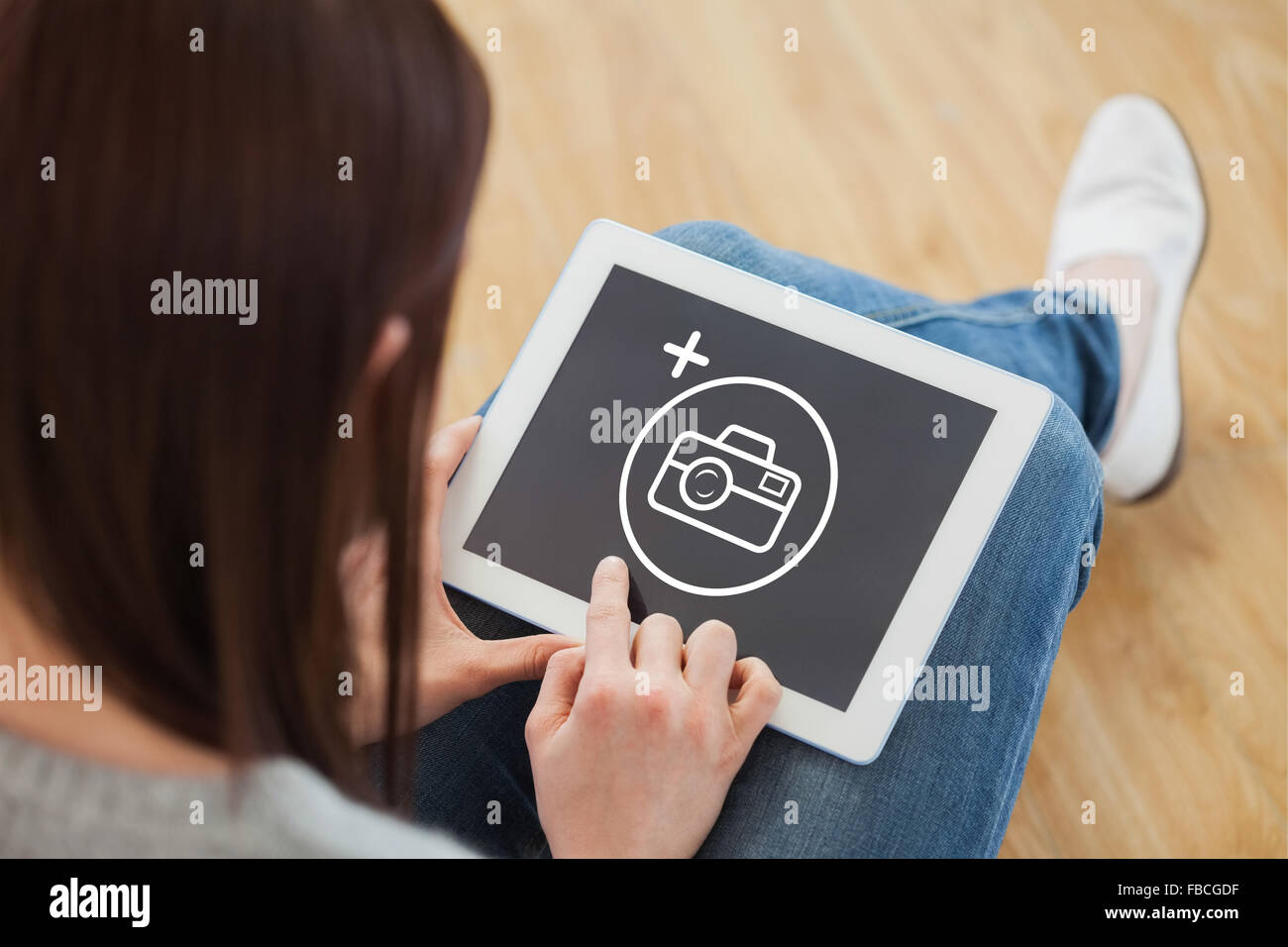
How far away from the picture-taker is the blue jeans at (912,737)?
0.61m

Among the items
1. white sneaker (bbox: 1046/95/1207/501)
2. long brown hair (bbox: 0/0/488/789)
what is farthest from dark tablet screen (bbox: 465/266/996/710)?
white sneaker (bbox: 1046/95/1207/501)

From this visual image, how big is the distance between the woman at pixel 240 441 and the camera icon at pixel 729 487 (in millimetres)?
93

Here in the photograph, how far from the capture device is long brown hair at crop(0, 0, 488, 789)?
1.15ft

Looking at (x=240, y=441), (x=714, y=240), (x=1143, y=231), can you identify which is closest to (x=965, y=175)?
(x=1143, y=231)

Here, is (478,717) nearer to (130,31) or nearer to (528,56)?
(130,31)

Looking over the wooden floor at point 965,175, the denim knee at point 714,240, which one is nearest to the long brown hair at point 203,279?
the denim knee at point 714,240

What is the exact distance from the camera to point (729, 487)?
66cm

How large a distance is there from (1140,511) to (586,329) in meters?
0.69

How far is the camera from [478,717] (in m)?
0.68

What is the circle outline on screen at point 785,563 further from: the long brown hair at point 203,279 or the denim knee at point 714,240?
the long brown hair at point 203,279

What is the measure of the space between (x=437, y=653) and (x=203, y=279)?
334 mm

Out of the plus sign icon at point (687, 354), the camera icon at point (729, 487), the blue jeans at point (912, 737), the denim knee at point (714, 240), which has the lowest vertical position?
the blue jeans at point (912, 737)

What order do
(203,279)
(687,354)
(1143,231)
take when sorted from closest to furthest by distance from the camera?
(203,279), (687,354), (1143,231)

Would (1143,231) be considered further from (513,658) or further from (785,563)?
(513,658)
